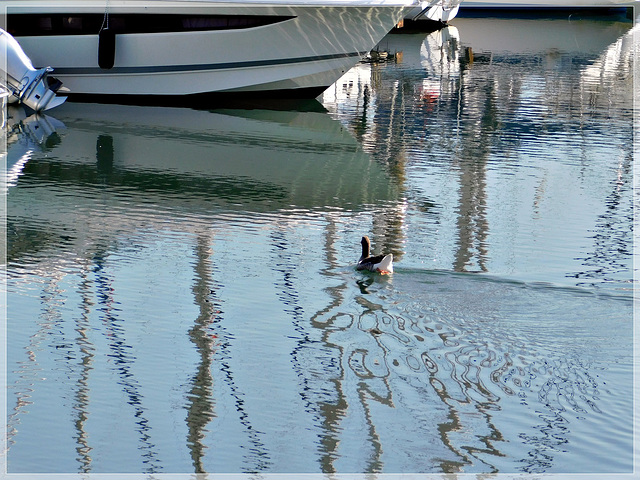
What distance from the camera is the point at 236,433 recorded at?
7.06 m

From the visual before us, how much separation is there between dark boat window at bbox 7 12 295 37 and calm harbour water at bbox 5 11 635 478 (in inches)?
91.3

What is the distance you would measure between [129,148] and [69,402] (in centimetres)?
930

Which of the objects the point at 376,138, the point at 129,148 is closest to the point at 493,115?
the point at 376,138

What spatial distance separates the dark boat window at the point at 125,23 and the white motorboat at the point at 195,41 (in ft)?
0.06

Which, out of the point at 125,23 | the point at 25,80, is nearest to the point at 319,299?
the point at 25,80

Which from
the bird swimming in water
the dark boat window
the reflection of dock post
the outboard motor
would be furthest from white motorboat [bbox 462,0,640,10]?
the bird swimming in water

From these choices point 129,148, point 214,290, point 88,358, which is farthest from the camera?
point 129,148

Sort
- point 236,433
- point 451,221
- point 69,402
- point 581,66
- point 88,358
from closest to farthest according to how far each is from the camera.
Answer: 1. point 236,433
2. point 69,402
3. point 88,358
4. point 451,221
5. point 581,66

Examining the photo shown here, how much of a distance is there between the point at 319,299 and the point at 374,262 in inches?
24.5

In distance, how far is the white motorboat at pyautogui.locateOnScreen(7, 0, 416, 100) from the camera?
754 inches

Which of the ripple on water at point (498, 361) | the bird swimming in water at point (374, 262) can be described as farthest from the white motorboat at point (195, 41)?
the ripple on water at point (498, 361)

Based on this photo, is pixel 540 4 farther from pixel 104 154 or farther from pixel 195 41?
pixel 104 154

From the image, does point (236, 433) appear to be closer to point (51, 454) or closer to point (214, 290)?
point (51, 454)

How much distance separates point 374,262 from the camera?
9602 millimetres
